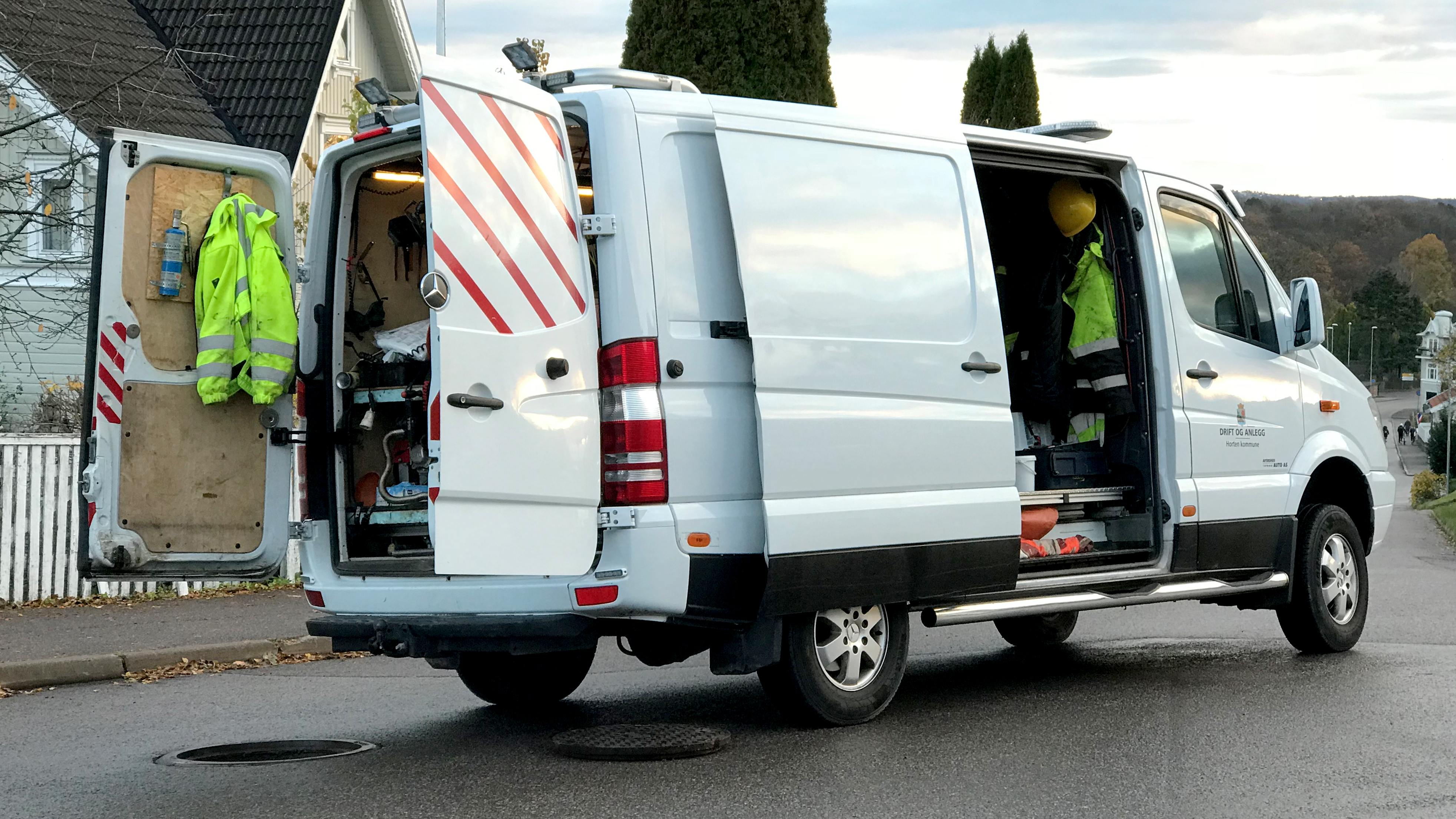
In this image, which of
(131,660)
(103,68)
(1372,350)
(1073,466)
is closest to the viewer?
(1073,466)

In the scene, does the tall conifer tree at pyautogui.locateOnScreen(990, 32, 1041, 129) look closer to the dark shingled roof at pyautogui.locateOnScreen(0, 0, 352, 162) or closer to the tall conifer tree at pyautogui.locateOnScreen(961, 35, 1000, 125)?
the tall conifer tree at pyautogui.locateOnScreen(961, 35, 1000, 125)

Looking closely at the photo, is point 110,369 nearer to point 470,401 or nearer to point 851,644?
point 470,401

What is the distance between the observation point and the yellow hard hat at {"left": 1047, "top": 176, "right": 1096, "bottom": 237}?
26.9ft

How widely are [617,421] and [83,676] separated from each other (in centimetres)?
465

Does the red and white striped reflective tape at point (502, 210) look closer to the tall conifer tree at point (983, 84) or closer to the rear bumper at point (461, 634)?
the rear bumper at point (461, 634)

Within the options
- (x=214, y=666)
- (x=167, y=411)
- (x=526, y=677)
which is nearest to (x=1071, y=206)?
(x=526, y=677)

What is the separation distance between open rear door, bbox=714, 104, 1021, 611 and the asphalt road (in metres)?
0.72


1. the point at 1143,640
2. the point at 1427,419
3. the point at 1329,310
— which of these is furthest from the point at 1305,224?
the point at 1143,640

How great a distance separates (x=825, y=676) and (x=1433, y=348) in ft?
394

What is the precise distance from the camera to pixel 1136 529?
797 cm

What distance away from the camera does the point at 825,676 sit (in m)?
6.29

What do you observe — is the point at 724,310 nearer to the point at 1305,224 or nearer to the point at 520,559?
the point at 520,559

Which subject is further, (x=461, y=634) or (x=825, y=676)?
(x=825, y=676)

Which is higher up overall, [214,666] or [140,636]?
[140,636]
